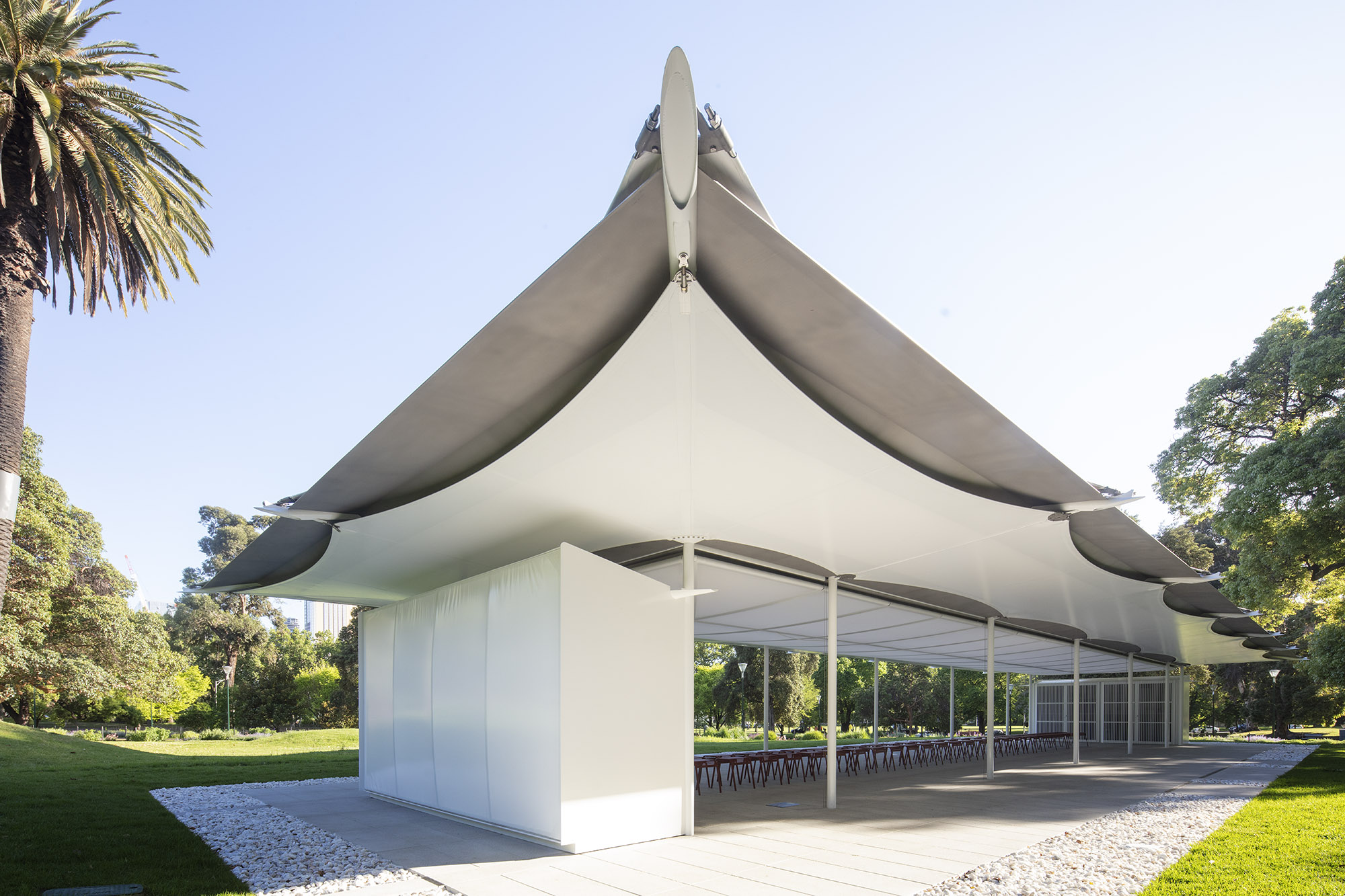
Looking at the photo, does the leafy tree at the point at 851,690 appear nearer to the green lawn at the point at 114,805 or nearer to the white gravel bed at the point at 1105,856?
the green lawn at the point at 114,805

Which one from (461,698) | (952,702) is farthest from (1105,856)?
(952,702)

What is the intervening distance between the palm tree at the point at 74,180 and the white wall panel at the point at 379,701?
157 inches

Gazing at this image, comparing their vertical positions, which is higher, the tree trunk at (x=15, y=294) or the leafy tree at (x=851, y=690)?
the tree trunk at (x=15, y=294)

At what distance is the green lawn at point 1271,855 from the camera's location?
5.54 meters

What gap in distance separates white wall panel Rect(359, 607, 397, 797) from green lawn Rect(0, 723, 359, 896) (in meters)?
2.32

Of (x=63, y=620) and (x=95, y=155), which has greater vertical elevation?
(x=95, y=155)

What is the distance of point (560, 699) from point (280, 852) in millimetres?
2791

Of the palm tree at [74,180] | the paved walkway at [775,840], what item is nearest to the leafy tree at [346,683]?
the paved walkway at [775,840]

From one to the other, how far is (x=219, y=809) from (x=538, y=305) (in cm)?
829

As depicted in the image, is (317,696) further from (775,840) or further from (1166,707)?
(775,840)

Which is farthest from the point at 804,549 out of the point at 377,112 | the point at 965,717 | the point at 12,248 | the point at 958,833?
the point at 965,717

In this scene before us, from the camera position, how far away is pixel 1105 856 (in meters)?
6.65

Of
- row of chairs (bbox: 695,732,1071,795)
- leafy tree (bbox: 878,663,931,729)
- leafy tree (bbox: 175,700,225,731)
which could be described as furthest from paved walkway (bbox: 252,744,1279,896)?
leafy tree (bbox: 175,700,225,731)

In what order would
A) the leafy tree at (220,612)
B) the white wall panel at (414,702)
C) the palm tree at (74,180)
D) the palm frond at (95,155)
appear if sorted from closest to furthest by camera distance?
the palm tree at (74,180) → the palm frond at (95,155) → the white wall panel at (414,702) → the leafy tree at (220,612)
